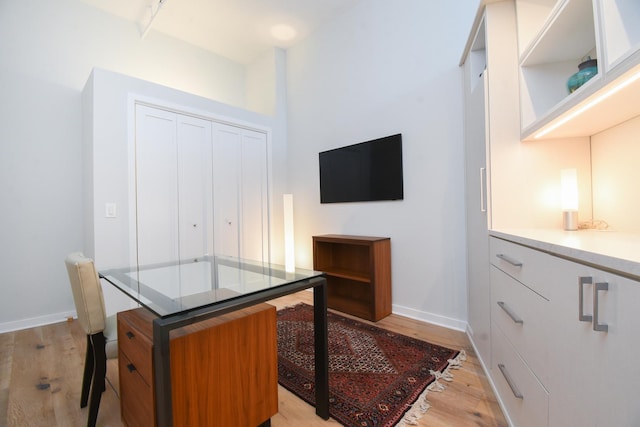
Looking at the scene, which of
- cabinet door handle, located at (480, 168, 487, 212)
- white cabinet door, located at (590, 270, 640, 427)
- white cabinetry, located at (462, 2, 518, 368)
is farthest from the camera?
cabinet door handle, located at (480, 168, 487, 212)

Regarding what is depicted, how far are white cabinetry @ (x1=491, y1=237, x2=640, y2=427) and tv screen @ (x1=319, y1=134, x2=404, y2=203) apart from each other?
1.54 metres

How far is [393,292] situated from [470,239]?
Result: 1042mm

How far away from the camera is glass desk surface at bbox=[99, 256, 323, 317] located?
102 cm

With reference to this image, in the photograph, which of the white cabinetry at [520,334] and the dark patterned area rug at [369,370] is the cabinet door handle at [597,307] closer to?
the white cabinetry at [520,334]

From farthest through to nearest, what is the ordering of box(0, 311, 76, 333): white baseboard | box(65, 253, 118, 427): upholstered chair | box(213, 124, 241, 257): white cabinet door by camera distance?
1. box(213, 124, 241, 257): white cabinet door
2. box(0, 311, 76, 333): white baseboard
3. box(65, 253, 118, 427): upholstered chair

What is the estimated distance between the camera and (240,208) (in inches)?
144

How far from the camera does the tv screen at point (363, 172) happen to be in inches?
112

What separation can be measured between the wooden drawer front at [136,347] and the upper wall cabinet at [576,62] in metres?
1.87

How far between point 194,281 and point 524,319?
1.59 metres

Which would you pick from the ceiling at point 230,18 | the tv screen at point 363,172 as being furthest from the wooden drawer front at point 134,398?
the ceiling at point 230,18

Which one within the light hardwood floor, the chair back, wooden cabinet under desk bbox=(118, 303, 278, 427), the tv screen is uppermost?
the tv screen

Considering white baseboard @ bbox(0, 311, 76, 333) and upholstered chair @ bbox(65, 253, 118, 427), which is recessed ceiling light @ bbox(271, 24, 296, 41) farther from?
white baseboard @ bbox(0, 311, 76, 333)

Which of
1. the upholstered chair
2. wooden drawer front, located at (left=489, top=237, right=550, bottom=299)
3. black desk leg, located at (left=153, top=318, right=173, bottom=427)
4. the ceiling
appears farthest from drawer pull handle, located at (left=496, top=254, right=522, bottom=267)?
the ceiling

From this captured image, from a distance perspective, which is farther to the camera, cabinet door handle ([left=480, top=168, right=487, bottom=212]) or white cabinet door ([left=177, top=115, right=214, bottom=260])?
white cabinet door ([left=177, top=115, right=214, bottom=260])
